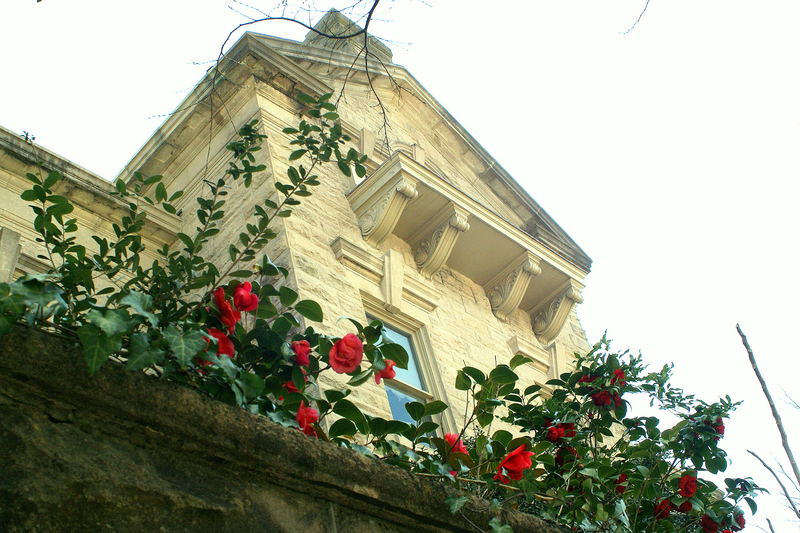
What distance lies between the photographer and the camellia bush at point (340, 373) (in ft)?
8.67

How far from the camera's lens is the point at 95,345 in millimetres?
2355

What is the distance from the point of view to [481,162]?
1243 centimetres

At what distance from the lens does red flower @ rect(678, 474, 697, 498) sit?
4.45 m

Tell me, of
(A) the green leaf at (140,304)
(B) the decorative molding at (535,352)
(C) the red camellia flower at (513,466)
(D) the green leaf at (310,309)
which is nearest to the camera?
(A) the green leaf at (140,304)

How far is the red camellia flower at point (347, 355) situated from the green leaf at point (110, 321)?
3.07 ft

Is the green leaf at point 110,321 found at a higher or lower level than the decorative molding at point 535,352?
lower

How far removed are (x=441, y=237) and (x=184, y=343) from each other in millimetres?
6480

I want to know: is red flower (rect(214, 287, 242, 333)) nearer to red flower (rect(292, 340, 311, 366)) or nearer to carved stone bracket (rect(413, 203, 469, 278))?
red flower (rect(292, 340, 311, 366))

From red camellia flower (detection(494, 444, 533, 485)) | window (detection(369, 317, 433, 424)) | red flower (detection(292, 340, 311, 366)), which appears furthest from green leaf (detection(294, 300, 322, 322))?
window (detection(369, 317, 433, 424))

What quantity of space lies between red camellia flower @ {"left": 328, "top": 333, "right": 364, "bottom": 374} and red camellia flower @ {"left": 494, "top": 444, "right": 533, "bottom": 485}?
0.84 meters

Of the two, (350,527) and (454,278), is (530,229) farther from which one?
(350,527)

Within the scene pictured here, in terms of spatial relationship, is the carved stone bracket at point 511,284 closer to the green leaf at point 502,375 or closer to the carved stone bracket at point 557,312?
the carved stone bracket at point 557,312

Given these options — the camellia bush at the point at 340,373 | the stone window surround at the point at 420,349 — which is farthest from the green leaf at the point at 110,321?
the stone window surround at the point at 420,349

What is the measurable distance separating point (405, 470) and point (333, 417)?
2729 millimetres
